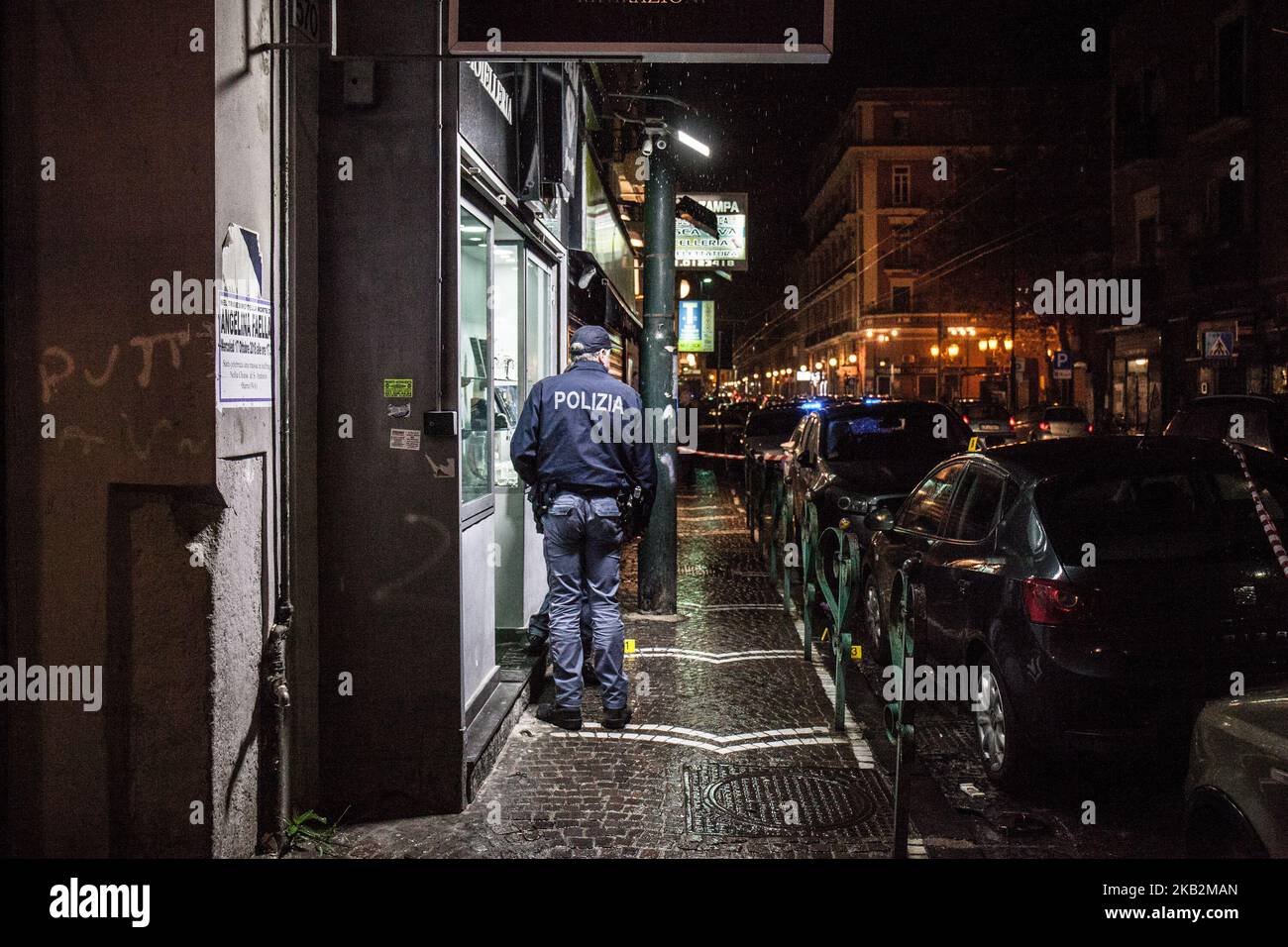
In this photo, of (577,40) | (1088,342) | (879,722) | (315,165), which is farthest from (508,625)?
(1088,342)

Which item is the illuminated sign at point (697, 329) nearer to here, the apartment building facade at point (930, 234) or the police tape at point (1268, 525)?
the police tape at point (1268, 525)

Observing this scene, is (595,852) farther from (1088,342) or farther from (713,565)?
(1088,342)

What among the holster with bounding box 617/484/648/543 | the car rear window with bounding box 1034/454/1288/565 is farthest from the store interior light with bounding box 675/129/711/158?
the car rear window with bounding box 1034/454/1288/565

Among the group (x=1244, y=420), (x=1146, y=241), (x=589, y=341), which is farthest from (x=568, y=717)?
(x=1146, y=241)

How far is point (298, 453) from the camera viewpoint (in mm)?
4887

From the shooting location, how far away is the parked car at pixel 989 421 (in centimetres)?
3016

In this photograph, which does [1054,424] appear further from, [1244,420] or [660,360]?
[660,360]

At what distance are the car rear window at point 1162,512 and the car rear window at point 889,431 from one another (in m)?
5.42

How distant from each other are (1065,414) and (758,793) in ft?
99.0

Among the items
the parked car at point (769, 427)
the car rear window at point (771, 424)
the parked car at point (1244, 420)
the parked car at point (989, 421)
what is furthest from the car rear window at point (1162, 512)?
the parked car at point (989, 421)

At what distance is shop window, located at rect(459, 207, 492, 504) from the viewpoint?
6.59 m

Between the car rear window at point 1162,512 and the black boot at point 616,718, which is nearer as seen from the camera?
the car rear window at point 1162,512

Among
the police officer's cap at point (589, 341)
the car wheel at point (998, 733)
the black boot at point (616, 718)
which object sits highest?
the police officer's cap at point (589, 341)
